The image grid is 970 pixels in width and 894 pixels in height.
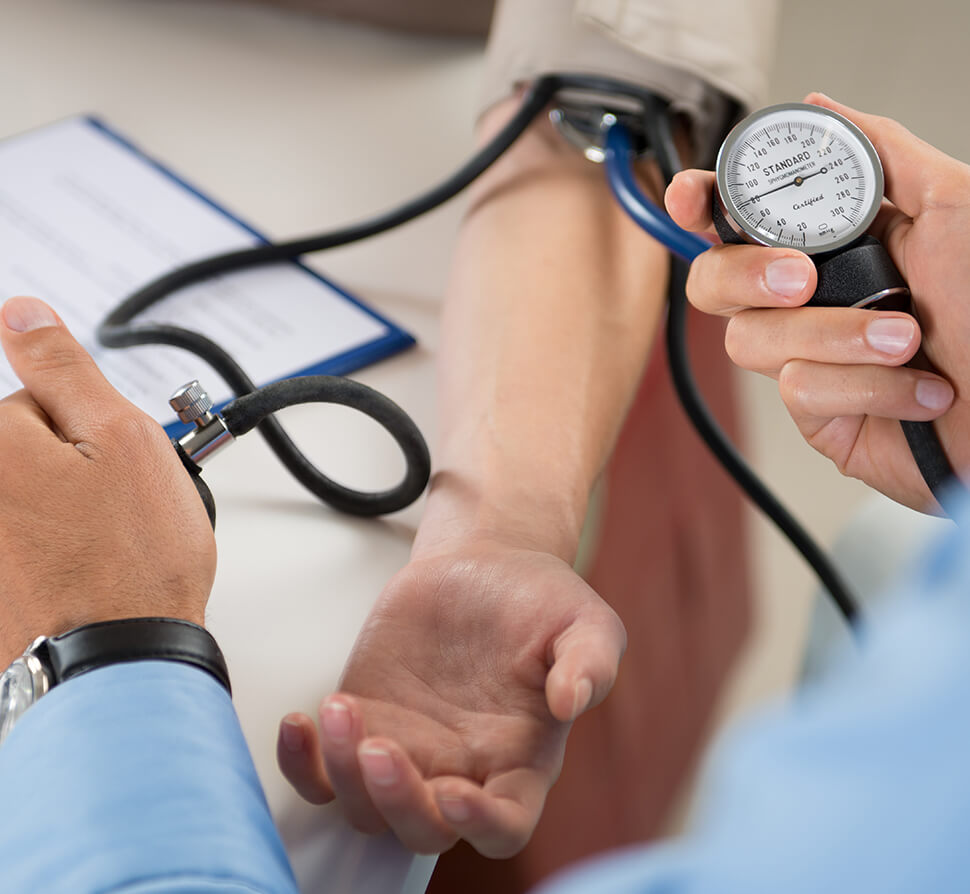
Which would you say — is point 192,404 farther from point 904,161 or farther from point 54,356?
point 904,161

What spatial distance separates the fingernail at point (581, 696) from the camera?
40cm

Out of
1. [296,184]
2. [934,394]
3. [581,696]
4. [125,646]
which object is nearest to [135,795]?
[125,646]

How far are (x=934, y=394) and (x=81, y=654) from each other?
400mm

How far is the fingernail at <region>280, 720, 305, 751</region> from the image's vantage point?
0.44 m

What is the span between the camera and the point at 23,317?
484 millimetres

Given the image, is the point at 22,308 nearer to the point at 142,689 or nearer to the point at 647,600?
the point at 142,689

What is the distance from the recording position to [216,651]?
1.38ft

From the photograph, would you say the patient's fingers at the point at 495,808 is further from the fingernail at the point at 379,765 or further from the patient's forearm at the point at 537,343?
the patient's forearm at the point at 537,343

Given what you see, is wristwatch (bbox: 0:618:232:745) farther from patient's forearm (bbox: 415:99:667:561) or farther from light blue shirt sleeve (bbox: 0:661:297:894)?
patient's forearm (bbox: 415:99:667:561)

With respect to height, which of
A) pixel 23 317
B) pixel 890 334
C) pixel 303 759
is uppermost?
pixel 890 334

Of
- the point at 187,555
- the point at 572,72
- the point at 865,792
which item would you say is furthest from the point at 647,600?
the point at 865,792

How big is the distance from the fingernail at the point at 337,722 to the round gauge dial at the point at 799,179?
293mm

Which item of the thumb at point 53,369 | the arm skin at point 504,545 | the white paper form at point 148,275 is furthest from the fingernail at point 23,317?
the arm skin at point 504,545

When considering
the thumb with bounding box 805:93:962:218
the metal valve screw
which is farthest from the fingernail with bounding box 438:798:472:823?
the thumb with bounding box 805:93:962:218
